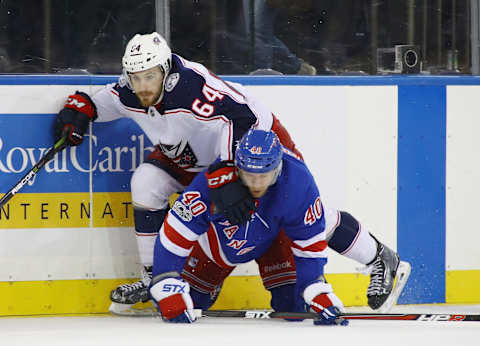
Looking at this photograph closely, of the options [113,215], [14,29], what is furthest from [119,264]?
[14,29]

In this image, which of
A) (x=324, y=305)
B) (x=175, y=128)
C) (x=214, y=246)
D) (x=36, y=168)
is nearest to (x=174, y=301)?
(x=214, y=246)

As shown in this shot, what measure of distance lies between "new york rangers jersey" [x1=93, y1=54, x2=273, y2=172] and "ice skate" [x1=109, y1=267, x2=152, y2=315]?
1.48 feet

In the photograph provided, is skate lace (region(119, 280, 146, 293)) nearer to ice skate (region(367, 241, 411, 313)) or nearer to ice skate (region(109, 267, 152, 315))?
ice skate (region(109, 267, 152, 315))

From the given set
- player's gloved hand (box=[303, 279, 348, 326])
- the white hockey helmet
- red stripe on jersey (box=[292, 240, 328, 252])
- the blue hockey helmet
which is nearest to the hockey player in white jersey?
the white hockey helmet

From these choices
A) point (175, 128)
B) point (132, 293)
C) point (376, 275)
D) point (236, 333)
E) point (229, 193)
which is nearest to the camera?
point (236, 333)

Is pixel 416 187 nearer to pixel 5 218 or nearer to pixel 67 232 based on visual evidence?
pixel 67 232

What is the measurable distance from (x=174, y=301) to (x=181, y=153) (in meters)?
0.61

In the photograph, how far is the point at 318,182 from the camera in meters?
3.53

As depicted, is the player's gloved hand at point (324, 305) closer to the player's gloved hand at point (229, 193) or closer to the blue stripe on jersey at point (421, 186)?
the player's gloved hand at point (229, 193)

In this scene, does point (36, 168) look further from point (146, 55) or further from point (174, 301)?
point (174, 301)

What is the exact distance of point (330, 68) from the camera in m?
3.63

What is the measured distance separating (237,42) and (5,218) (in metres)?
1.18

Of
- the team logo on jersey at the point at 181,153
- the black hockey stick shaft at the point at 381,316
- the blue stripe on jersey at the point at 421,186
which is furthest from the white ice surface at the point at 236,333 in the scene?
the blue stripe on jersey at the point at 421,186

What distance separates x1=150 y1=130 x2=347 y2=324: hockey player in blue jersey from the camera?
112 inches
